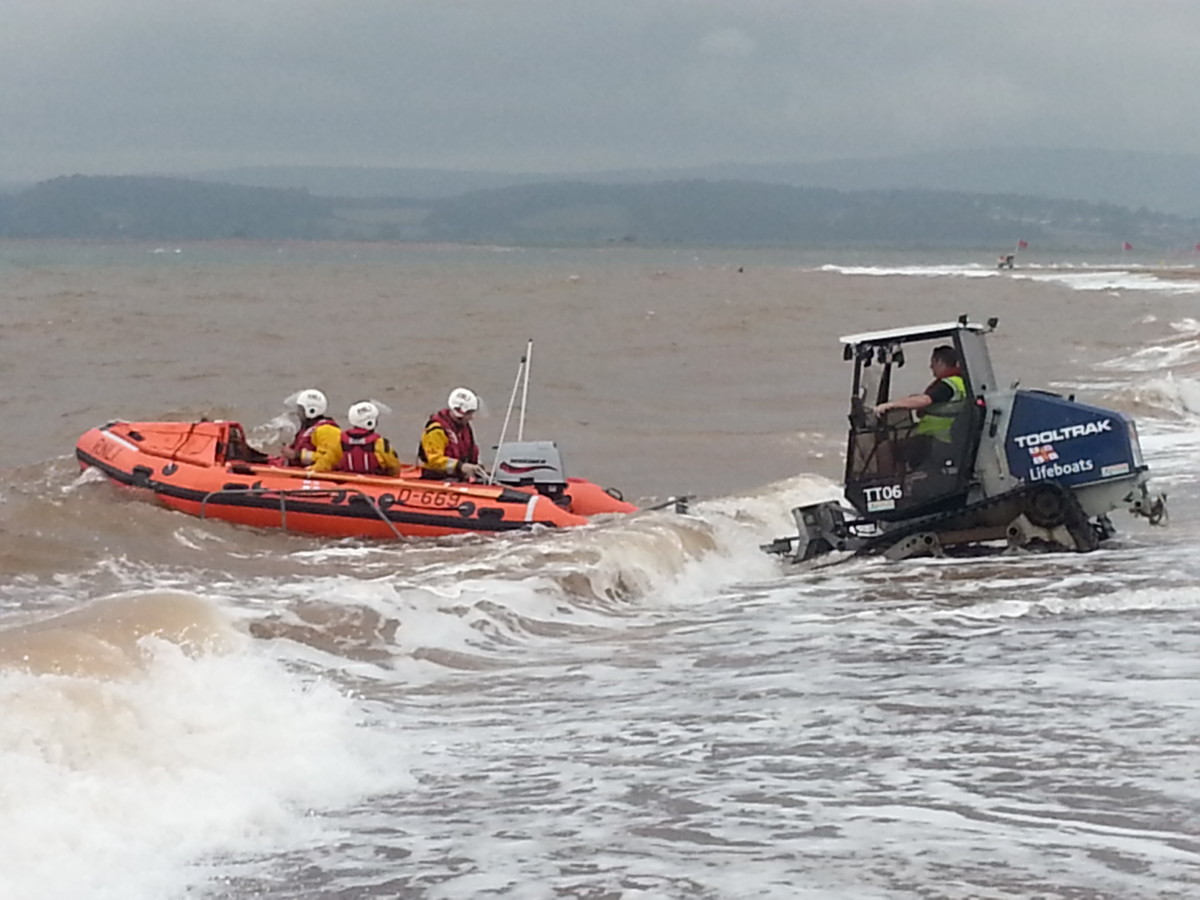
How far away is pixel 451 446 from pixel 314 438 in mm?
1170

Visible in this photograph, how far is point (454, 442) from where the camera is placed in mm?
13828

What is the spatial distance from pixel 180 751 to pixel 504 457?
7945 millimetres

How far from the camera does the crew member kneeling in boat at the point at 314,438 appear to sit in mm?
13695

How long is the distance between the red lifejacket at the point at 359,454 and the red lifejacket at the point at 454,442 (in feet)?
1.35

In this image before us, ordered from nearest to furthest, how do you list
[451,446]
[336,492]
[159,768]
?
[159,768]
[336,492]
[451,446]

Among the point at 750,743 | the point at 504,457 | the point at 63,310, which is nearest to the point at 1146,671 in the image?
the point at 750,743

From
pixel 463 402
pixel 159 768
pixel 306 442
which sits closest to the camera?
pixel 159 768

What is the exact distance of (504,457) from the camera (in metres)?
13.8

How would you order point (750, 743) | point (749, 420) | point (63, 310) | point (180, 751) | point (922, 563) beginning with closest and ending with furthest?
1. point (180, 751)
2. point (750, 743)
3. point (922, 563)
4. point (749, 420)
5. point (63, 310)

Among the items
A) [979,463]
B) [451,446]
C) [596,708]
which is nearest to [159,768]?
[596,708]

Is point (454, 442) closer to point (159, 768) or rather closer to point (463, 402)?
point (463, 402)

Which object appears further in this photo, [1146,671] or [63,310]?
[63,310]

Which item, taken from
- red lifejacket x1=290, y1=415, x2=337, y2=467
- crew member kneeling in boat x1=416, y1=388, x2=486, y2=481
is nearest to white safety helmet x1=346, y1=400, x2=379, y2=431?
red lifejacket x1=290, y1=415, x2=337, y2=467

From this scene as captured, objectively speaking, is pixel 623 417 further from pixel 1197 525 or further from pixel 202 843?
pixel 202 843
